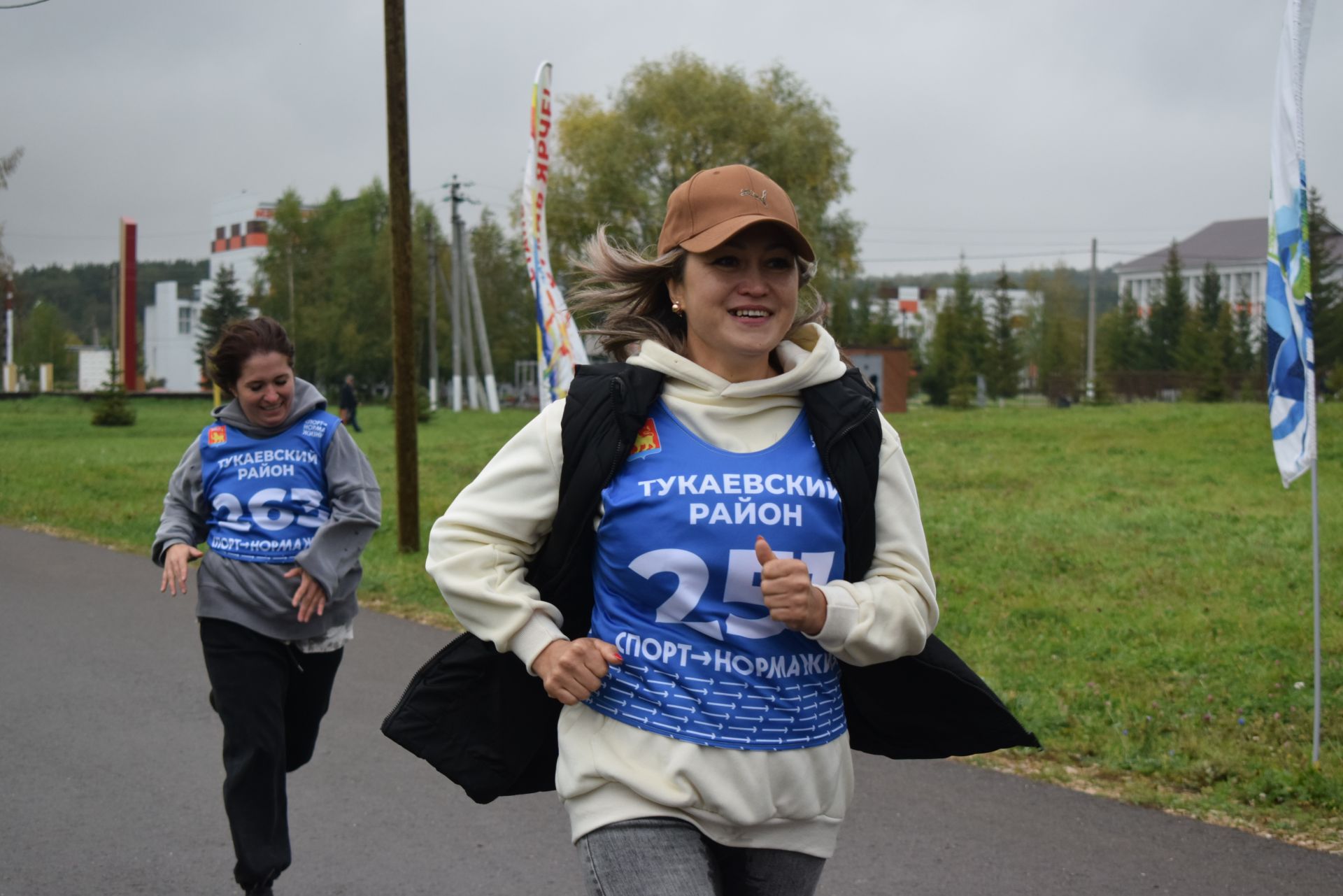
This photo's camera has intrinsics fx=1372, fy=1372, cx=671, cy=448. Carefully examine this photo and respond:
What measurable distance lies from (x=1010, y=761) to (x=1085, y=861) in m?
1.33

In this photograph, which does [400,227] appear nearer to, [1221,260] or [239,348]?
[239,348]

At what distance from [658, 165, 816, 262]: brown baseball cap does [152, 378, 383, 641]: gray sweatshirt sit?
7.50ft

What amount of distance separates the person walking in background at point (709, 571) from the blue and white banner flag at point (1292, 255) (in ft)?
12.6

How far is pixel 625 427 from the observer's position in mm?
2410

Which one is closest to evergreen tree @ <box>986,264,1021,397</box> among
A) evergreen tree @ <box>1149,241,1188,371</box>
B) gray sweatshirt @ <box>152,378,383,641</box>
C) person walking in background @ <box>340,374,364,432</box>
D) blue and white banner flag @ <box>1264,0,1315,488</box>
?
evergreen tree @ <box>1149,241,1188,371</box>

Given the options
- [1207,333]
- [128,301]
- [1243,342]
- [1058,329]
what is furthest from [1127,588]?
[1058,329]

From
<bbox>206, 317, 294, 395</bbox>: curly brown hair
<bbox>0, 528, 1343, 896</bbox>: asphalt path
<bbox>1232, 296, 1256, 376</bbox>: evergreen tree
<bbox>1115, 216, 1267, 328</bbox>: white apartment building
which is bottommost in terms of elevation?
<bbox>0, 528, 1343, 896</bbox>: asphalt path

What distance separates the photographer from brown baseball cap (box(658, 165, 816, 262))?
242 cm

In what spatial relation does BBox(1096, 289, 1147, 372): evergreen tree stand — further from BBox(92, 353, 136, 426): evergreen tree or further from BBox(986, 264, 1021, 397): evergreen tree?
BBox(92, 353, 136, 426): evergreen tree

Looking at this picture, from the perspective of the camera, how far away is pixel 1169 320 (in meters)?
94.8

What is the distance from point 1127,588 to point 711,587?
9.03 m

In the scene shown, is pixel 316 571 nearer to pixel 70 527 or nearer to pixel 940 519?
pixel 940 519

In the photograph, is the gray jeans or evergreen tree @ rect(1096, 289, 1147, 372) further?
evergreen tree @ rect(1096, 289, 1147, 372)

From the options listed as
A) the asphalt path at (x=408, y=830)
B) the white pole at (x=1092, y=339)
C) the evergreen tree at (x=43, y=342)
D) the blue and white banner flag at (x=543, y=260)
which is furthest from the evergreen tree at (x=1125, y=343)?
the asphalt path at (x=408, y=830)
